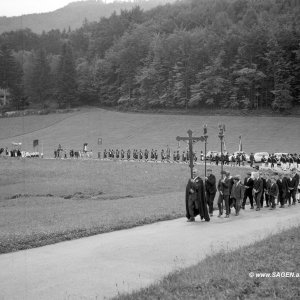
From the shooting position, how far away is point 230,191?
63.2ft

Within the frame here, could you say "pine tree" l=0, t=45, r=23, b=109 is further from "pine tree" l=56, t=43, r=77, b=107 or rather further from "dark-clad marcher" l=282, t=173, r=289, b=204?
"pine tree" l=56, t=43, r=77, b=107

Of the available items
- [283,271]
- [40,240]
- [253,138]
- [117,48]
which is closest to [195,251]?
[283,271]

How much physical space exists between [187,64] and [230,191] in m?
78.0

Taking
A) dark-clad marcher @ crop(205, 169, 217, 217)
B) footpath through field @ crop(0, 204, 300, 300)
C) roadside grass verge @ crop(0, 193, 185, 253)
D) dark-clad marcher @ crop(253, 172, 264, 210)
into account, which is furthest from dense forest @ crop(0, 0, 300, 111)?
footpath through field @ crop(0, 204, 300, 300)

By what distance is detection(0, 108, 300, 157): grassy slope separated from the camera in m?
67.8

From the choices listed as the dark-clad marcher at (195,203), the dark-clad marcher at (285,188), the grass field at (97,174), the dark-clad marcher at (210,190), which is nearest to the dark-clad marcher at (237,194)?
the dark-clad marcher at (210,190)

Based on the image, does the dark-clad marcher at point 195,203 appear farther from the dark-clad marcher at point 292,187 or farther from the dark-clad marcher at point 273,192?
the dark-clad marcher at point 292,187

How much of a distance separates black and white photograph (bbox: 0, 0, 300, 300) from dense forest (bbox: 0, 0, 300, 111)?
0.34 meters

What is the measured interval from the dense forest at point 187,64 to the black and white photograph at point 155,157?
340 millimetres

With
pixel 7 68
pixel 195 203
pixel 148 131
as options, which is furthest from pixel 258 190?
pixel 148 131

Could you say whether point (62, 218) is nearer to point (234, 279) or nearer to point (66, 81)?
point (234, 279)

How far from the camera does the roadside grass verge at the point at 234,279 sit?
7.63 m

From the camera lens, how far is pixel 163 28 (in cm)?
11700

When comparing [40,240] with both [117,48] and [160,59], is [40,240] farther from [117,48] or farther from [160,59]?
[117,48]
